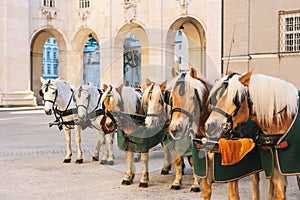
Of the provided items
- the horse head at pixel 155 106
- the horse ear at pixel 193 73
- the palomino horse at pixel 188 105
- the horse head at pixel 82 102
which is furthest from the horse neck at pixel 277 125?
the horse head at pixel 82 102

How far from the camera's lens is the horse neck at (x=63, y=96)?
30.2 ft

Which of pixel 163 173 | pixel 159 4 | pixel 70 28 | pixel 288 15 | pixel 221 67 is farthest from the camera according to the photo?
pixel 70 28

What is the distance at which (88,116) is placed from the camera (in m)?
8.63

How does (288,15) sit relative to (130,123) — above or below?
above

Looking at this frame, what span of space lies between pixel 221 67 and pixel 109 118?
14148 mm

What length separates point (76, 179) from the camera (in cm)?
773

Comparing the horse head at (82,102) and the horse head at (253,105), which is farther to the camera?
the horse head at (82,102)

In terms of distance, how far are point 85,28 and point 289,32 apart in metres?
14.7

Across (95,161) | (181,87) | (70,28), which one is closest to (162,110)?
(181,87)

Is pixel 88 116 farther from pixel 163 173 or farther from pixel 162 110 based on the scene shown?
pixel 162 110

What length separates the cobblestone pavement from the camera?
257 inches

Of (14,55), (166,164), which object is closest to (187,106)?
(166,164)

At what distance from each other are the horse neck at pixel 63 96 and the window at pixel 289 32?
426 inches

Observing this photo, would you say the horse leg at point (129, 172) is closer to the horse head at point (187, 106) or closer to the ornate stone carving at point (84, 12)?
the horse head at point (187, 106)
